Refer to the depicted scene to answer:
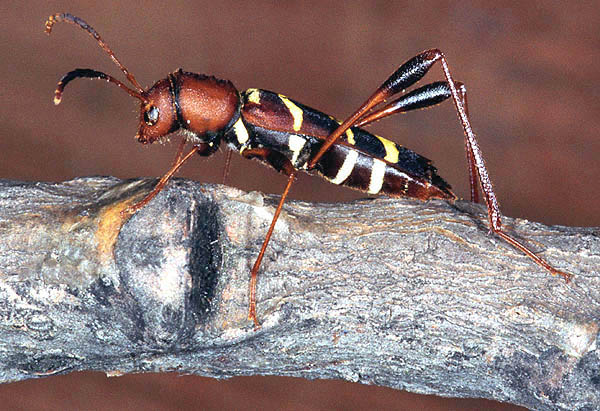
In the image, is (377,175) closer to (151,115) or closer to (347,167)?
(347,167)

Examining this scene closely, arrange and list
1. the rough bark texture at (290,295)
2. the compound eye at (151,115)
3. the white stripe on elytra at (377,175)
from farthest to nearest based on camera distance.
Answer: the white stripe on elytra at (377,175) < the compound eye at (151,115) < the rough bark texture at (290,295)

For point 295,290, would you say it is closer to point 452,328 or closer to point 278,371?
point 278,371

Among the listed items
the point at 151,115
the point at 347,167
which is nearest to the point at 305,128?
the point at 347,167

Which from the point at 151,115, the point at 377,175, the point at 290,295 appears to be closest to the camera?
the point at 290,295

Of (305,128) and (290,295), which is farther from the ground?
(305,128)

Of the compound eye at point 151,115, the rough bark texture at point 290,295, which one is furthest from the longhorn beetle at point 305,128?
the rough bark texture at point 290,295

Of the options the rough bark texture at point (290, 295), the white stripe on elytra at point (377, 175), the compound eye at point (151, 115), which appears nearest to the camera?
the rough bark texture at point (290, 295)

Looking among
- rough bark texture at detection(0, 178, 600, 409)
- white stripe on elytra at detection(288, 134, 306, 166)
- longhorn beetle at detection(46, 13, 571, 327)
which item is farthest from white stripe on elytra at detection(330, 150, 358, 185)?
rough bark texture at detection(0, 178, 600, 409)

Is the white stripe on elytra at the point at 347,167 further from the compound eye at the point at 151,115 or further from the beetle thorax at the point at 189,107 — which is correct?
the compound eye at the point at 151,115
